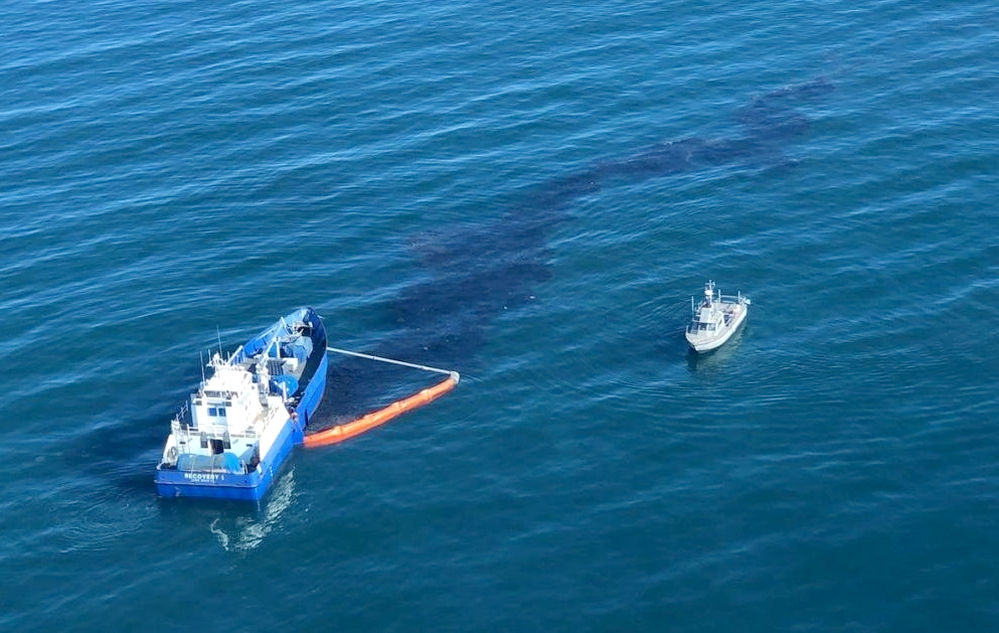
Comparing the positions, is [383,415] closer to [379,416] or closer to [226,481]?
[379,416]

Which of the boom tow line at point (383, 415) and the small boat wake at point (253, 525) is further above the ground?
the boom tow line at point (383, 415)

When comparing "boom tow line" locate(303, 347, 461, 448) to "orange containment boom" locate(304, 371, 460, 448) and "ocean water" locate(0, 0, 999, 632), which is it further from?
"ocean water" locate(0, 0, 999, 632)

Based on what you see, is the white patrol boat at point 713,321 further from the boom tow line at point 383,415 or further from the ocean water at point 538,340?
the boom tow line at point 383,415

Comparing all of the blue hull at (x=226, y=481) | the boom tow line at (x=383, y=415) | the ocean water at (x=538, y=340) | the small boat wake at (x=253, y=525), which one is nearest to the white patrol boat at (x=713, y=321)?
the ocean water at (x=538, y=340)

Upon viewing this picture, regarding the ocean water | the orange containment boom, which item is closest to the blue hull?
the ocean water

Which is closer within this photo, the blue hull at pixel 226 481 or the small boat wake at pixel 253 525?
the small boat wake at pixel 253 525

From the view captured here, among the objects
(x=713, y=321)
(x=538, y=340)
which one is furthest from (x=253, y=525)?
(x=713, y=321)

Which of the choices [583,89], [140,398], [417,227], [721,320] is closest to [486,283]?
[417,227]
